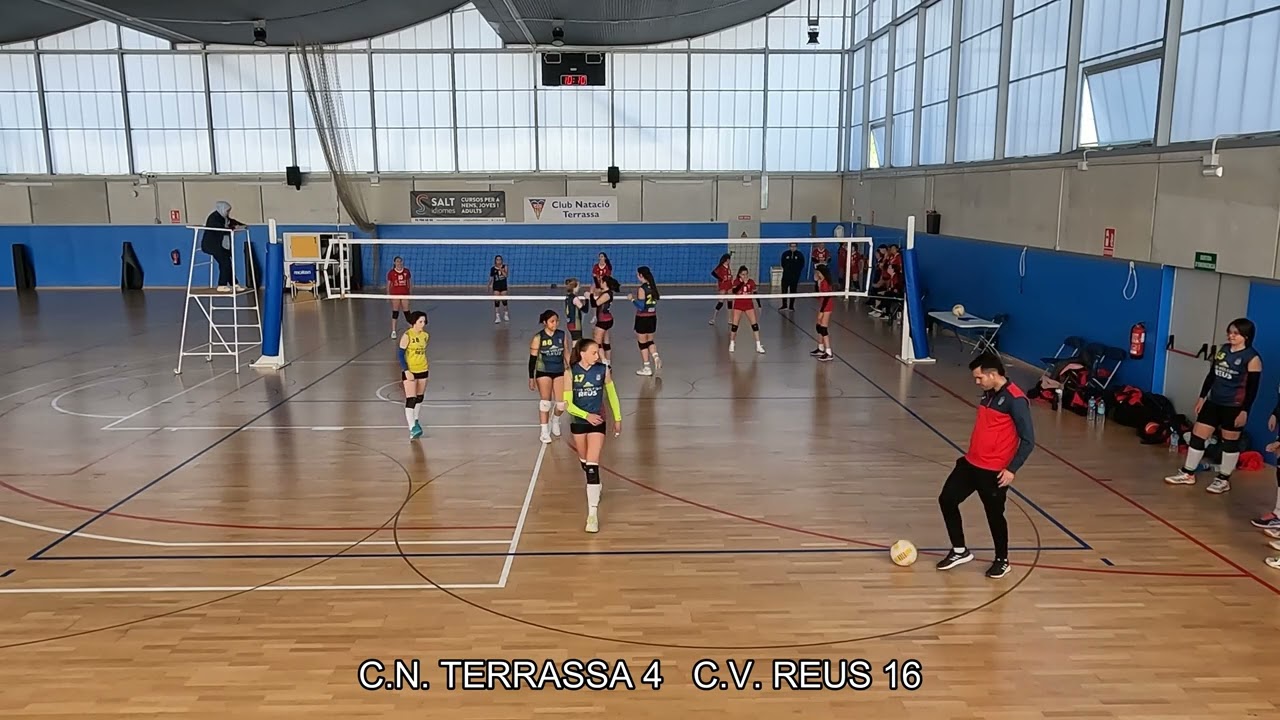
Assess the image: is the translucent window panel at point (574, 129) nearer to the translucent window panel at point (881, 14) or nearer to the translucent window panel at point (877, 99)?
the translucent window panel at point (877, 99)

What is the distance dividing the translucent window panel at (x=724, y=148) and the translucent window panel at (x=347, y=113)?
11464 mm

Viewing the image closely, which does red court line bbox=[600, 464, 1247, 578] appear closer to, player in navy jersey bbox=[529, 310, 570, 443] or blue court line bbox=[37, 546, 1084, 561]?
blue court line bbox=[37, 546, 1084, 561]

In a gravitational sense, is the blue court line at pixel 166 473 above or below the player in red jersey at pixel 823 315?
below

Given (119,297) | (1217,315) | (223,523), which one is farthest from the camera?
(119,297)

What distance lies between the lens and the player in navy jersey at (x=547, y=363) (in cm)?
1041

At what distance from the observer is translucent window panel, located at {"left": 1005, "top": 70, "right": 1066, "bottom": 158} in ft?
50.2

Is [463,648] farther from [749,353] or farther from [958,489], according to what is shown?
[749,353]

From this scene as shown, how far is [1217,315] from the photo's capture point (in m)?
10.9

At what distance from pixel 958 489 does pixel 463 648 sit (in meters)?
4.03

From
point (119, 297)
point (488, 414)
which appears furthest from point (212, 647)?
point (119, 297)

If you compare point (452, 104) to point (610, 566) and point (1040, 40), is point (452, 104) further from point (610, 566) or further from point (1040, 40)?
point (610, 566)

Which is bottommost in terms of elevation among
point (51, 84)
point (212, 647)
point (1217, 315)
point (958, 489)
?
point (212, 647)

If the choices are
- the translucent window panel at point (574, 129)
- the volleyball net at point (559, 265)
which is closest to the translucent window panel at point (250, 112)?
the volleyball net at point (559, 265)

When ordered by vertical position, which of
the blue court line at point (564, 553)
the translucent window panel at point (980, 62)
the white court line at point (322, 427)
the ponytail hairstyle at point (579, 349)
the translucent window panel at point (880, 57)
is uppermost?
the translucent window panel at point (880, 57)
